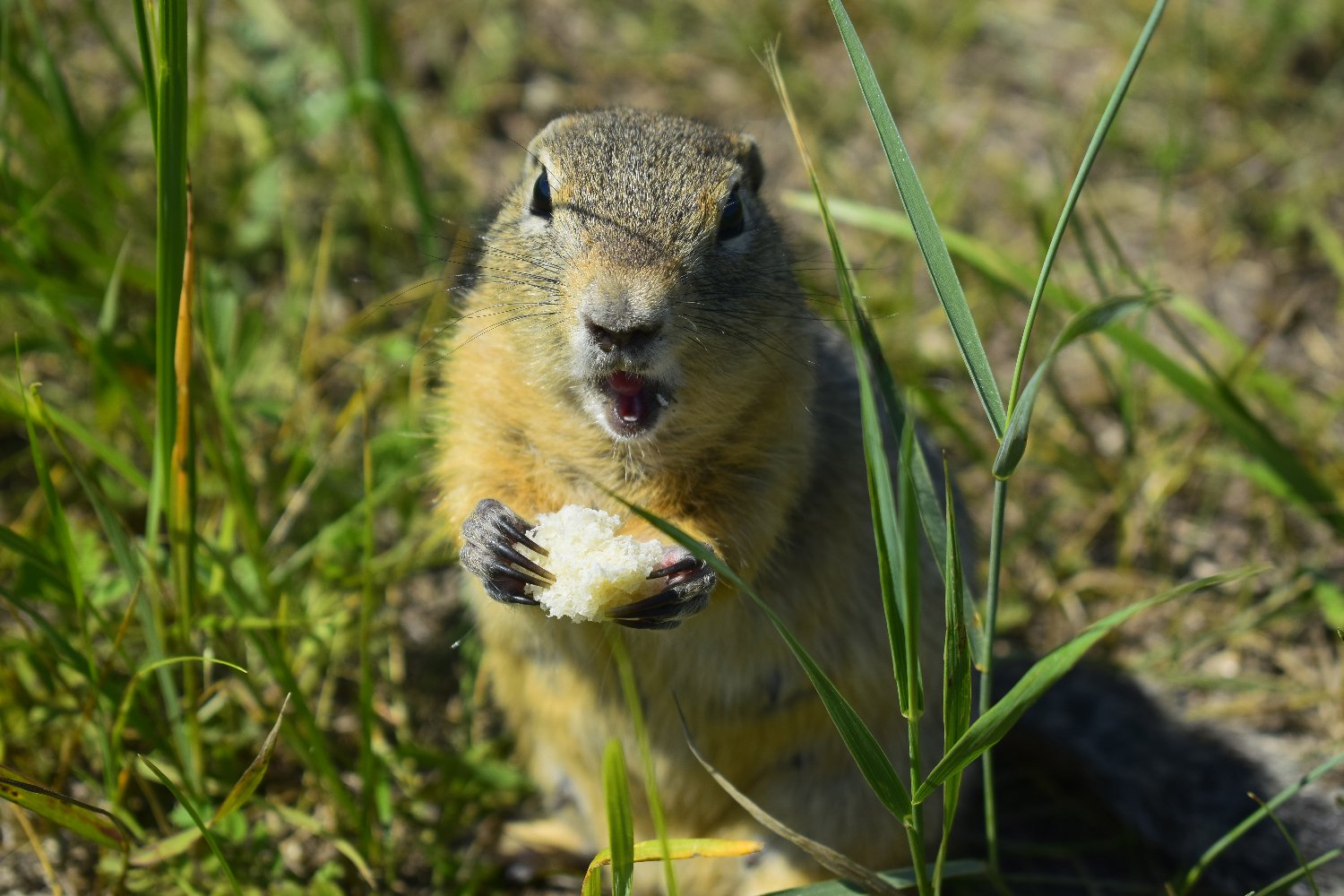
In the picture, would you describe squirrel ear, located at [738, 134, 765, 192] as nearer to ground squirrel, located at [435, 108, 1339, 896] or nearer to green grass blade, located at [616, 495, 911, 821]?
ground squirrel, located at [435, 108, 1339, 896]

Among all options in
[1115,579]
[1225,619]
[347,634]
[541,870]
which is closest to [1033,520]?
[1115,579]

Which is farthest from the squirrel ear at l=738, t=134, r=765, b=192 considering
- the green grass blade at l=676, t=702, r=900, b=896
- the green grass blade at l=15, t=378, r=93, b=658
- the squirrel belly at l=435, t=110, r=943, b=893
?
the green grass blade at l=15, t=378, r=93, b=658

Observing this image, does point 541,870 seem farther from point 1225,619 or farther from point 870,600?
point 1225,619

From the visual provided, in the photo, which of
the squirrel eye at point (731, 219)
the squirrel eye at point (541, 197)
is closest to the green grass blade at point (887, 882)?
the squirrel eye at point (731, 219)

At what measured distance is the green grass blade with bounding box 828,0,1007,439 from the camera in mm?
2326

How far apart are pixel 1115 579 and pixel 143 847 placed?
3136 mm

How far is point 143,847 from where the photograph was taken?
3.06m

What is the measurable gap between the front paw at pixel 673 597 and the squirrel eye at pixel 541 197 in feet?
2.96

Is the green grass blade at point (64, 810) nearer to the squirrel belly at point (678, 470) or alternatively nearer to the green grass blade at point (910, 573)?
the squirrel belly at point (678, 470)

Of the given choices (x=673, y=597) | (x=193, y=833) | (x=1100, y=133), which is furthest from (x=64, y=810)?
(x=1100, y=133)

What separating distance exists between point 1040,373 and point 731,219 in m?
1.01

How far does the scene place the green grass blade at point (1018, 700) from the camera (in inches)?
89.5

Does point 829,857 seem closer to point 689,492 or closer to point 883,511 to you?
point 883,511

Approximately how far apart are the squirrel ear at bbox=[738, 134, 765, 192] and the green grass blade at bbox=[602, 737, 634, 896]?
5.41 ft
